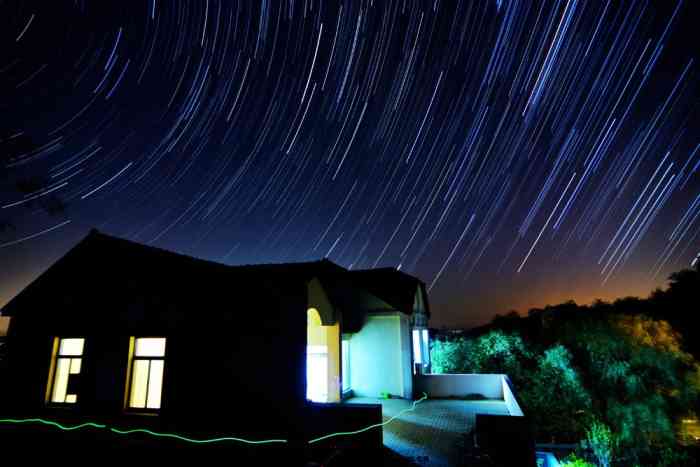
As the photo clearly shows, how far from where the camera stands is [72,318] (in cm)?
1070

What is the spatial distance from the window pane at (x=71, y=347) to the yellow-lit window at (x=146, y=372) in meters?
1.80

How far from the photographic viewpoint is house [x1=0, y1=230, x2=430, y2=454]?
8.70 metres

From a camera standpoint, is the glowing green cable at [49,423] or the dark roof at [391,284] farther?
the dark roof at [391,284]

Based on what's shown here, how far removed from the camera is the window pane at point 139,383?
9680 mm

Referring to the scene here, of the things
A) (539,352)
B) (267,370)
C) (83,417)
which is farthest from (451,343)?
(83,417)

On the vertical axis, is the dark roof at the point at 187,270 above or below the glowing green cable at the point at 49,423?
above

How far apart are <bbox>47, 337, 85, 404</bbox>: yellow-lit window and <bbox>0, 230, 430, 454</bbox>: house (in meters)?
0.03

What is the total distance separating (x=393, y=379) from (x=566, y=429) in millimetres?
9497

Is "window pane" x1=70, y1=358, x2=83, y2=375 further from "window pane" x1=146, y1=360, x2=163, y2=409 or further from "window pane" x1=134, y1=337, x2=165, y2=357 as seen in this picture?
"window pane" x1=146, y1=360, x2=163, y2=409

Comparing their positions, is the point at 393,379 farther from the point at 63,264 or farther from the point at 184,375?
the point at 63,264

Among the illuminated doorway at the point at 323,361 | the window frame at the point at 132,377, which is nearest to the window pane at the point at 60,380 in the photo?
the window frame at the point at 132,377

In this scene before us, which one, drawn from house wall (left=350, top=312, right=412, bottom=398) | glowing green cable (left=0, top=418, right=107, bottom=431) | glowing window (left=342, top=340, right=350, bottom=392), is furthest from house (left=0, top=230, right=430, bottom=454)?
house wall (left=350, top=312, right=412, bottom=398)

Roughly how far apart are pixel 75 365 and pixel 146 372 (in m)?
2.23

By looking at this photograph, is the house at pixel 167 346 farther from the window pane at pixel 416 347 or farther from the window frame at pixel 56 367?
the window pane at pixel 416 347
